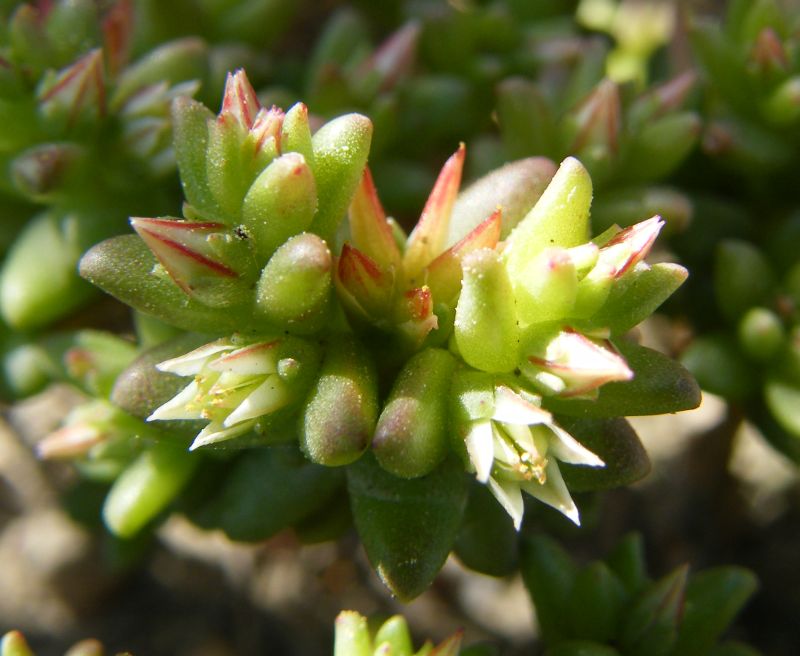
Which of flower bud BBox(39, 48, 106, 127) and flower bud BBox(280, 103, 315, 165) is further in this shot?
flower bud BBox(39, 48, 106, 127)

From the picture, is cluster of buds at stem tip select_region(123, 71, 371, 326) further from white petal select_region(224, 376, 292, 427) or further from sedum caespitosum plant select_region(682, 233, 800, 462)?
sedum caespitosum plant select_region(682, 233, 800, 462)

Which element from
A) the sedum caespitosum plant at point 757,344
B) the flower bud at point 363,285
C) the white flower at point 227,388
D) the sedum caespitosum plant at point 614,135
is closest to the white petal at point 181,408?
the white flower at point 227,388

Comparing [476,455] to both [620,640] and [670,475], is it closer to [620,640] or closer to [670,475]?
[620,640]

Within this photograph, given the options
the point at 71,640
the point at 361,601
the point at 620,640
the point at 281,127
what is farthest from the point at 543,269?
the point at 71,640

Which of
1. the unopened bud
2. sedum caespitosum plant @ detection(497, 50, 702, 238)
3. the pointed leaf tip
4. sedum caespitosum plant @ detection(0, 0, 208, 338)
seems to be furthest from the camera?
sedum caespitosum plant @ detection(497, 50, 702, 238)

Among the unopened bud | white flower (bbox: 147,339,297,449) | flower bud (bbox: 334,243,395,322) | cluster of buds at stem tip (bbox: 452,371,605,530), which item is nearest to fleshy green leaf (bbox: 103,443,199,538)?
white flower (bbox: 147,339,297,449)

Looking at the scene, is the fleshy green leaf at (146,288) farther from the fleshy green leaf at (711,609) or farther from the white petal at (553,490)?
the fleshy green leaf at (711,609)
